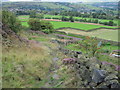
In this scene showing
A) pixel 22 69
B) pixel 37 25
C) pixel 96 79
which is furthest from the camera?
pixel 37 25

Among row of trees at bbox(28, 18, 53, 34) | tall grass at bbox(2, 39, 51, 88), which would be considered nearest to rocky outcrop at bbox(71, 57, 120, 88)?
tall grass at bbox(2, 39, 51, 88)

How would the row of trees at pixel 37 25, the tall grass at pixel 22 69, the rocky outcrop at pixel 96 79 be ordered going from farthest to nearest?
the row of trees at pixel 37 25 → the rocky outcrop at pixel 96 79 → the tall grass at pixel 22 69

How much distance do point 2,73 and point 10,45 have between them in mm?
5723

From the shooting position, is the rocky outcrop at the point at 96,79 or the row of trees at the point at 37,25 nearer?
the rocky outcrop at the point at 96,79

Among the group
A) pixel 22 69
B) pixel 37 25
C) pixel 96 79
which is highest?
pixel 37 25

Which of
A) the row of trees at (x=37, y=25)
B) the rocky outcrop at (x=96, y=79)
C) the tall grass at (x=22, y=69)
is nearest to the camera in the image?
the tall grass at (x=22, y=69)

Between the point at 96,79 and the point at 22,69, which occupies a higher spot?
the point at 22,69

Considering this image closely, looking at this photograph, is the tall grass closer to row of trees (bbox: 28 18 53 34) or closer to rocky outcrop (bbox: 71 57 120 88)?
rocky outcrop (bbox: 71 57 120 88)

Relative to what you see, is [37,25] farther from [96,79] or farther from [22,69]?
[96,79]

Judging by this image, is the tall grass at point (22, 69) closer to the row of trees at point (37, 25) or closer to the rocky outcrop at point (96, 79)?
the rocky outcrop at point (96, 79)

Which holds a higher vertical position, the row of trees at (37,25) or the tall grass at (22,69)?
→ the row of trees at (37,25)

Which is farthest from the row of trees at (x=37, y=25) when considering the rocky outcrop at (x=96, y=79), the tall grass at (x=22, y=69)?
the rocky outcrop at (x=96, y=79)

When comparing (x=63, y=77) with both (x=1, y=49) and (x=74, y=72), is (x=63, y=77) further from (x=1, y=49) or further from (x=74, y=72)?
(x=1, y=49)

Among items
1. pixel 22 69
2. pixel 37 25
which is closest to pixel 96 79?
pixel 22 69
